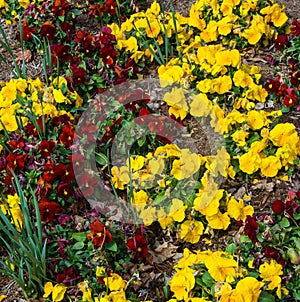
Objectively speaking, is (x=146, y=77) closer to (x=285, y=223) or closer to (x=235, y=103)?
(x=235, y=103)

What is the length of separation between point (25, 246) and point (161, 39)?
2.04m

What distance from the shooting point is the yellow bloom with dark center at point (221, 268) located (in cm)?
292

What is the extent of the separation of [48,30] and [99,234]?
6.22 ft

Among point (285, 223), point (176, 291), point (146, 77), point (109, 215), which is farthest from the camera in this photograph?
point (146, 77)

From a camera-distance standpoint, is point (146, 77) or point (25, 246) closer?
point (25, 246)

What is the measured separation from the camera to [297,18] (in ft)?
14.9

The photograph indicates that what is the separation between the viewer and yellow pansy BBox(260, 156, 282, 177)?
3.47m

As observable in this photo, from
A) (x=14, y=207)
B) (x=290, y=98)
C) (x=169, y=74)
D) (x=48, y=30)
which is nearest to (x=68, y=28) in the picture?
(x=48, y=30)

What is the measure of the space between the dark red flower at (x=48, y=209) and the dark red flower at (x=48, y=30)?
4.93 feet

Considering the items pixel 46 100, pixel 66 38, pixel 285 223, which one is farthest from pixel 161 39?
pixel 285 223

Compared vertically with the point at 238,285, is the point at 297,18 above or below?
above

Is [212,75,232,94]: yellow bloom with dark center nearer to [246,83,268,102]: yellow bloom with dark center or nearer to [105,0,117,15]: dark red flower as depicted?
[246,83,268,102]: yellow bloom with dark center

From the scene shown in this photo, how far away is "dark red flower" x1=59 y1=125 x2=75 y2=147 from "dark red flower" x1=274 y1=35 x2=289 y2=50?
5.55 ft

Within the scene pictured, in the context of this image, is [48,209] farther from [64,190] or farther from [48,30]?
[48,30]
